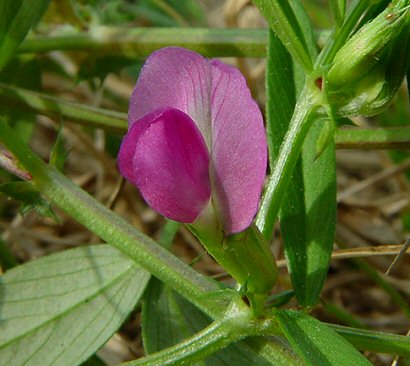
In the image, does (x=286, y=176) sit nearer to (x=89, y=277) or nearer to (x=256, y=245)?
(x=256, y=245)

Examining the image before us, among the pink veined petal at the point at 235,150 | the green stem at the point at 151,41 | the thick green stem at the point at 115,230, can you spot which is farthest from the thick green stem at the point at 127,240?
the green stem at the point at 151,41

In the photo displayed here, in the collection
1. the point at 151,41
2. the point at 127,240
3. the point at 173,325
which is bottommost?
the point at 173,325

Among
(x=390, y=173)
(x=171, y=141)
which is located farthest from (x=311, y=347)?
(x=390, y=173)

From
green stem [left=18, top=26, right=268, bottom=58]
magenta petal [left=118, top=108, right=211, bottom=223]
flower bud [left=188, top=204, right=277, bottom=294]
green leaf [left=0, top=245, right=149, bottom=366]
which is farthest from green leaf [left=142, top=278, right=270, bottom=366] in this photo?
green stem [left=18, top=26, right=268, bottom=58]

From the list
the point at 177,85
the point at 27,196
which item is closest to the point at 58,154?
the point at 27,196

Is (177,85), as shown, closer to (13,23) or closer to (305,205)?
(305,205)

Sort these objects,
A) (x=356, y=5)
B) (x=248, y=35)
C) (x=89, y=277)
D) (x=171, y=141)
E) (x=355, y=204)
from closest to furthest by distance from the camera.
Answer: (x=171, y=141) → (x=356, y=5) → (x=89, y=277) → (x=248, y=35) → (x=355, y=204)

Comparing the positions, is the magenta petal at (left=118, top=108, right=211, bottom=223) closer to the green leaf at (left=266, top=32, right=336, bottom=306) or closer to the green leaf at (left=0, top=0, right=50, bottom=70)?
the green leaf at (left=266, top=32, right=336, bottom=306)
